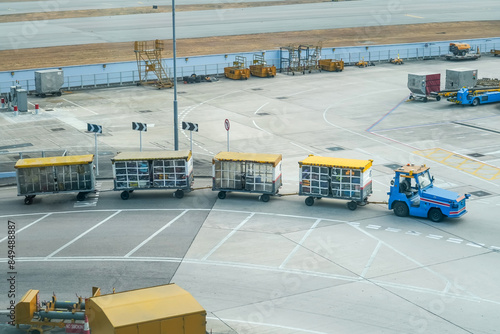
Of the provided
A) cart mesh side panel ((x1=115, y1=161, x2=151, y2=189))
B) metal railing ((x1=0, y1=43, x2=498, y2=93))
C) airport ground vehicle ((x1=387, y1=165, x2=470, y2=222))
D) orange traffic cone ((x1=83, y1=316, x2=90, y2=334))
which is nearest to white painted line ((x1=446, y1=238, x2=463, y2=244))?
airport ground vehicle ((x1=387, y1=165, x2=470, y2=222))

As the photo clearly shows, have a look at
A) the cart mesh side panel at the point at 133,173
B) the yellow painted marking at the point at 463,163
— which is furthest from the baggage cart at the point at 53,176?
the yellow painted marking at the point at 463,163

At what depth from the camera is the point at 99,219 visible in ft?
113

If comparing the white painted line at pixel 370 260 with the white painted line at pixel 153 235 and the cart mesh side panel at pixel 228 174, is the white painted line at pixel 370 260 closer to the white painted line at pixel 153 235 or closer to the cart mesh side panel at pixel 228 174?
the cart mesh side panel at pixel 228 174

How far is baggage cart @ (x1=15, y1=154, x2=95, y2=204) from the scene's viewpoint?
36.6m

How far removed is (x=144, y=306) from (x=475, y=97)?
4815cm

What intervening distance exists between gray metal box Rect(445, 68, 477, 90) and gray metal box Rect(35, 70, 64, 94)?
3552cm

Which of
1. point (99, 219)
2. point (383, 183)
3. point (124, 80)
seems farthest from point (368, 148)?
point (124, 80)

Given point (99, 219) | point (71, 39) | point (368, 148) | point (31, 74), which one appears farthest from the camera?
point (71, 39)

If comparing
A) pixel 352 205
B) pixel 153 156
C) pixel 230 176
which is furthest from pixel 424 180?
pixel 153 156

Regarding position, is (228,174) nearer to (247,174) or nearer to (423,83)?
(247,174)

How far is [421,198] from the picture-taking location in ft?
111

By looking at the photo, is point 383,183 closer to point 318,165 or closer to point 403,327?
point 318,165

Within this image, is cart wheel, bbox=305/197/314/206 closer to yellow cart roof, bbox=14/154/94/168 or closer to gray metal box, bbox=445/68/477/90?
yellow cart roof, bbox=14/154/94/168

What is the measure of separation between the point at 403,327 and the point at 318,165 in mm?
13625
